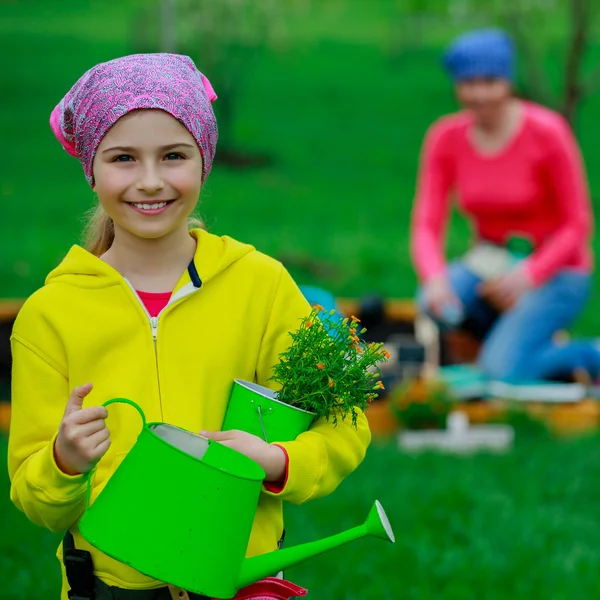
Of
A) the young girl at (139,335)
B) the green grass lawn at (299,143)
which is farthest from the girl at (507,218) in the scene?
the young girl at (139,335)

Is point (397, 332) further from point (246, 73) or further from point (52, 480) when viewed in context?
point (246, 73)

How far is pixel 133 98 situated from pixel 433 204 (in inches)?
168

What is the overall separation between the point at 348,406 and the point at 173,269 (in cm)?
45

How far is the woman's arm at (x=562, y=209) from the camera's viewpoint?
5.73 m

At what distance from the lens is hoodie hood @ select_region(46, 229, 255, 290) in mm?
2176

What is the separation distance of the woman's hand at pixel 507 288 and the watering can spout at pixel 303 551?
3.98 m

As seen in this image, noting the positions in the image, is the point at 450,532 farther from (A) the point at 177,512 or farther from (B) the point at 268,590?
(A) the point at 177,512

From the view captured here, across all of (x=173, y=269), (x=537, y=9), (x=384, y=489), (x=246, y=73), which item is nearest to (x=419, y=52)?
(x=246, y=73)

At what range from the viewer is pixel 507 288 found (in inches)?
234

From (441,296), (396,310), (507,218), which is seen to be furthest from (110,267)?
(396,310)

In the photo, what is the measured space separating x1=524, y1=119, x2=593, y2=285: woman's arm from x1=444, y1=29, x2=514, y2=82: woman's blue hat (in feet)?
1.40

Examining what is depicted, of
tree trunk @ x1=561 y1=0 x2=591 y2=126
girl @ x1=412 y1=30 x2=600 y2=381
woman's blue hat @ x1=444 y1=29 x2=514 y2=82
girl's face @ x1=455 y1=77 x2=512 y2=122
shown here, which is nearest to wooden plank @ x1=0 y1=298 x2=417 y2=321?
girl @ x1=412 y1=30 x2=600 y2=381

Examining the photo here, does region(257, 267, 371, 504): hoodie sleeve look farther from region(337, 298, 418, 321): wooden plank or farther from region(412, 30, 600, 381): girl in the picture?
region(337, 298, 418, 321): wooden plank

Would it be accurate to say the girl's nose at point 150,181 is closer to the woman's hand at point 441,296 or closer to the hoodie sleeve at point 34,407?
the hoodie sleeve at point 34,407
